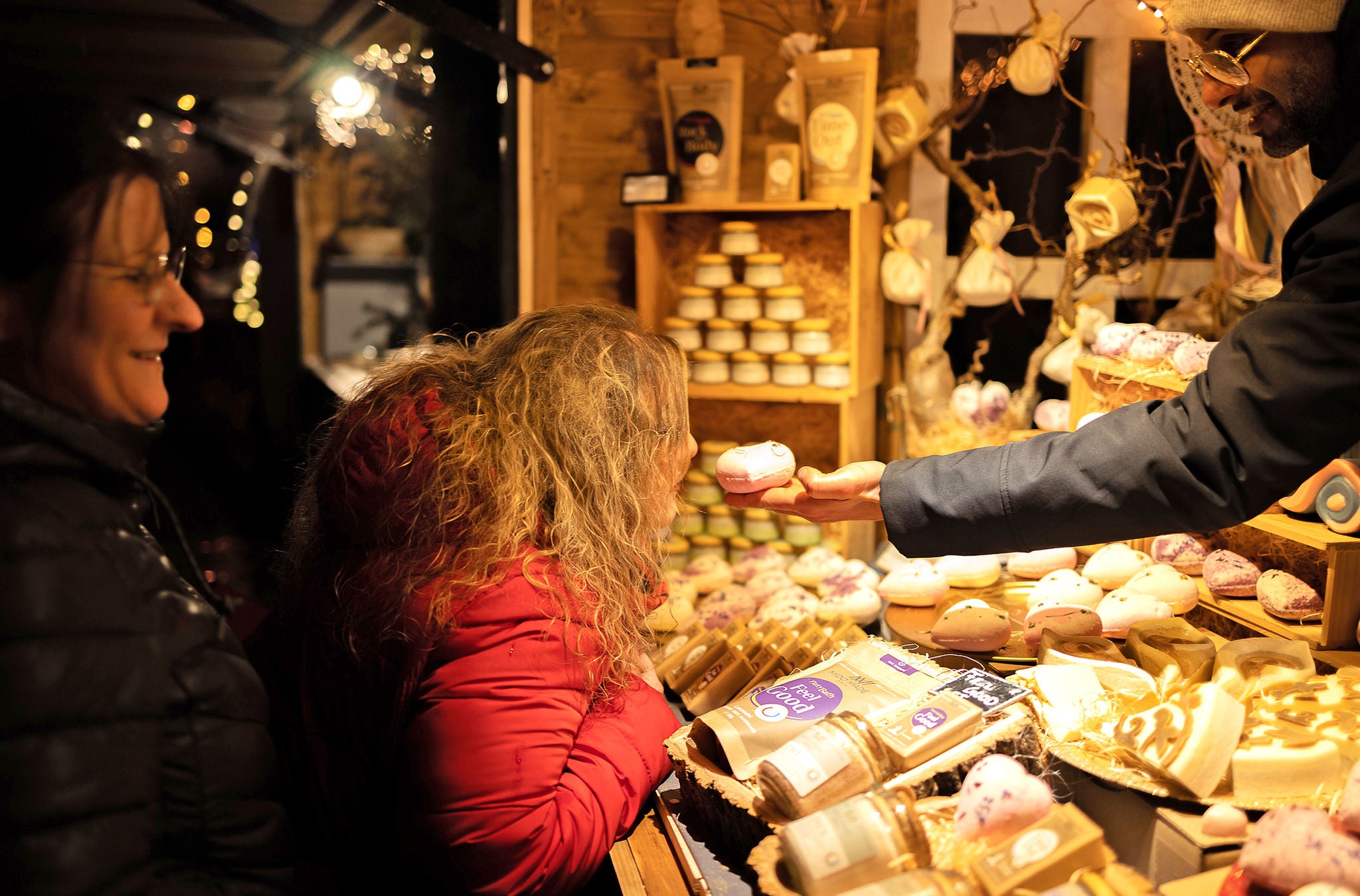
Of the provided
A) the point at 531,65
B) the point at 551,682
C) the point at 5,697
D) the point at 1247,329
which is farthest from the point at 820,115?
the point at 5,697

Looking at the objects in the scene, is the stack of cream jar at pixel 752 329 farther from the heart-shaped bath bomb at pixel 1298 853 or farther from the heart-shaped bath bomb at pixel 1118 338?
the heart-shaped bath bomb at pixel 1298 853

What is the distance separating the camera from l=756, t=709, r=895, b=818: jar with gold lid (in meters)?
1.12

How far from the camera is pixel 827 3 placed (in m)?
3.07

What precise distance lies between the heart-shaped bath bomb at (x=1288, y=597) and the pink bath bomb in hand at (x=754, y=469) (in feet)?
2.95

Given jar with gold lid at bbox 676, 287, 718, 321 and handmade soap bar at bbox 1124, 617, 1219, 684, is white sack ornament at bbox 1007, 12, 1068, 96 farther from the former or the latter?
handmade soap bar at bbox 1124, 617, 1219, 684

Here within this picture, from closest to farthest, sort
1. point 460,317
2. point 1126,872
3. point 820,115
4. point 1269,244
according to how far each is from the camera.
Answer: point 1126,872
point 1269,244
point 820,115
point 460,317

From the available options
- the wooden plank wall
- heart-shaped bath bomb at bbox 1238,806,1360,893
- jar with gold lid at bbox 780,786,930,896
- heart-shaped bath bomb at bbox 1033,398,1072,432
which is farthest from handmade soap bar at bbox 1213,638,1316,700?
the wooden plank wall

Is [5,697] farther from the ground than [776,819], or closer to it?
farther from the ground

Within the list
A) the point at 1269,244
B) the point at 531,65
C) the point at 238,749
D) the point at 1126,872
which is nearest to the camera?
the point at 1126,872

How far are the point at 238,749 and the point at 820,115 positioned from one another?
8.08 ft

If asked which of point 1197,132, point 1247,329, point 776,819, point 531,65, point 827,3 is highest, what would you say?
point 827,3

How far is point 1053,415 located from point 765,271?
37.8 inches

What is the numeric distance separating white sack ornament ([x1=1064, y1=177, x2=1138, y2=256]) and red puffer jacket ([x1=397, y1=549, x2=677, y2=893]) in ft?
6.22

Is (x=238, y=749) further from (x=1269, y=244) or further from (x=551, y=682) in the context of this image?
(x=1269, y=244)
